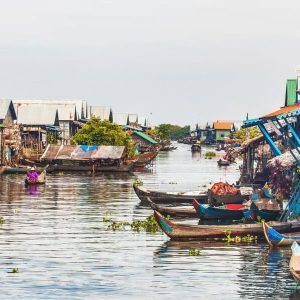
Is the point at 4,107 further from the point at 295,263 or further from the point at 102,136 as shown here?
the point at 295,263

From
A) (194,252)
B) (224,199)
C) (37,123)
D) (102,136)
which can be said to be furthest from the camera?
(37,123)

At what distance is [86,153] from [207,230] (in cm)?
5593

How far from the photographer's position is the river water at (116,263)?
26.2 m

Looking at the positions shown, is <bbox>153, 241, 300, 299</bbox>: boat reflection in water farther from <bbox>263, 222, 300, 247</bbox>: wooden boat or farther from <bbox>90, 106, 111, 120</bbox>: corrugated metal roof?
<bbox>90, 106, 111, 120</bbox>: corrugated metal roof

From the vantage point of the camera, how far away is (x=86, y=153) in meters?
89.7

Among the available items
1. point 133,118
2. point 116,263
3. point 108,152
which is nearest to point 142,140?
point 133,118

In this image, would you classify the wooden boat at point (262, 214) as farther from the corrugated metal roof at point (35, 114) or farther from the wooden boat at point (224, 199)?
the corrugated metal roof at point (35, 114)

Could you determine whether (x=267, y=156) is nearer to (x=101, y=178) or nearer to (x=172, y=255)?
(x=101, y=178)

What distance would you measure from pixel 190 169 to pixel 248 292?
72.7 metres

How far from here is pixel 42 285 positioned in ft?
88.2

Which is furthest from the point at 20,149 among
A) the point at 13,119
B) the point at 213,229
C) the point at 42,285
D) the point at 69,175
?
the point at 42,285

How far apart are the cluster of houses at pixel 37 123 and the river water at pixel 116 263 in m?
44.2

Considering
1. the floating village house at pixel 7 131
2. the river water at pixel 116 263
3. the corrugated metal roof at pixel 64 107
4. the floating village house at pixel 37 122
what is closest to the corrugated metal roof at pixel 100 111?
the corrugated metal roof at pixel 64 107

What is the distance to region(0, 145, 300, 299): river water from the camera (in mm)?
26156
